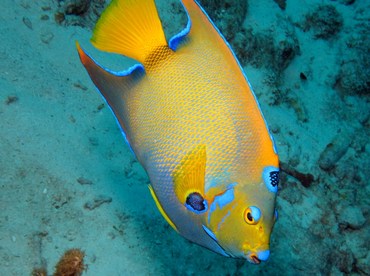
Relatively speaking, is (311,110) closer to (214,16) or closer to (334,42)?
(334,42)

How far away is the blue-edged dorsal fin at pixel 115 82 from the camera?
1.55 m

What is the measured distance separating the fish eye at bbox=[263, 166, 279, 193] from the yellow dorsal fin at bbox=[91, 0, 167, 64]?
715 mm

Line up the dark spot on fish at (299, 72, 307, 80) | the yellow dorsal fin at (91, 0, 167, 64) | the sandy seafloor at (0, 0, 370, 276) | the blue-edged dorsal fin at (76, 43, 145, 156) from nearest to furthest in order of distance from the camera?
the yellow dorsal fin at (91, 0, 167, 64), the blue-edged dorsal fin at (76, 43, 145, 156), the sandy seafloor at (0, 0, 370, 276), the dark spot on fish at (299, 72, 307, 80)

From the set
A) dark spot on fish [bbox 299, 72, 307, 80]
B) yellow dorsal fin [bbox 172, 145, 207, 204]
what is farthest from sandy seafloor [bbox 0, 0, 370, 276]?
yellow dorsal fin [bbox 172, 145, 207, 204]

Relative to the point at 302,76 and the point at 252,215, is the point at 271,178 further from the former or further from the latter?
the point at 302,76

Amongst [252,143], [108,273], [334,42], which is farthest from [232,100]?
[334,42]

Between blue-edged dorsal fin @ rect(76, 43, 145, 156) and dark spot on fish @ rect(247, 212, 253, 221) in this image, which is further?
blue-edged dorsal fin @ rect(76, 43, 145, 156)

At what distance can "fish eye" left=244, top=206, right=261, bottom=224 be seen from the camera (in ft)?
4.12

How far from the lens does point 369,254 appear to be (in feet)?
12.4

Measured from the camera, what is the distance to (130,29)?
4.88 ft

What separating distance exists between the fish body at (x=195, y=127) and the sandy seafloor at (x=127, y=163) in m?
1.29

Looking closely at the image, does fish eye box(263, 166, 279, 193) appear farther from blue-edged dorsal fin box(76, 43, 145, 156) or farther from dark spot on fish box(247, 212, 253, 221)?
blue-edged dorsal fin box(76, 43, 145, 156)

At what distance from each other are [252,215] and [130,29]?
933 mm

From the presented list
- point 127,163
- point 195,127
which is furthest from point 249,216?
point 127,163
